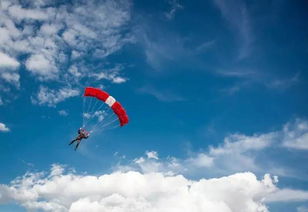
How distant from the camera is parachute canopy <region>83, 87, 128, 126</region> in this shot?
2003 inches

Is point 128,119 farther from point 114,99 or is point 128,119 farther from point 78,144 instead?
point 78,144

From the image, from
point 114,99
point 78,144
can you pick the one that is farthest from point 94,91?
point 78,144

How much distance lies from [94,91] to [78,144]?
6.58 meters

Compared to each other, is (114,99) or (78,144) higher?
(114,99)

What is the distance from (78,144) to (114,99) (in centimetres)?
684

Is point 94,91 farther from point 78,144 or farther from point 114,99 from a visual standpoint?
point 78,144

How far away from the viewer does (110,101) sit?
5116cm

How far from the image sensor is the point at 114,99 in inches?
2020

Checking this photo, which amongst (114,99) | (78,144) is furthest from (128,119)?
(78,144)

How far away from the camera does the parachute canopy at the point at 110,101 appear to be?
50875 millimetres

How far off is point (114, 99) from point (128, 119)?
9.77 feet

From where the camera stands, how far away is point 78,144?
167 ft

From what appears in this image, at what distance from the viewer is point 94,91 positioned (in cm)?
5097

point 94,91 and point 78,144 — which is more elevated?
point 94,91
